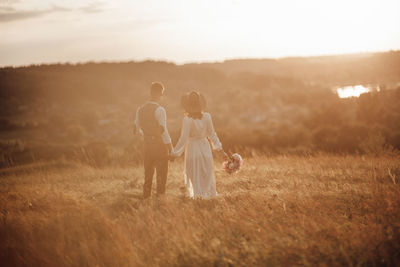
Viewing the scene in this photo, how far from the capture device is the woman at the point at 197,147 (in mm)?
6797

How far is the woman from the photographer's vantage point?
22.3 feet

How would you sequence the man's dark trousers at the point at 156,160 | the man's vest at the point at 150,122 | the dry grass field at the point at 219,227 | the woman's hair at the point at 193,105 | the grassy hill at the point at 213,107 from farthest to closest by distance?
the grassy hill at the point at 213,107 → the man's dark trousers at the point at 156,160 → the man's vest at the point at 150,122 → the woman's hair at the point at 193,105 → the dry grass field at the point at 219,227

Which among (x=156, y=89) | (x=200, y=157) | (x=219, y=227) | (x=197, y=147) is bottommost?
(x=219, y=227)

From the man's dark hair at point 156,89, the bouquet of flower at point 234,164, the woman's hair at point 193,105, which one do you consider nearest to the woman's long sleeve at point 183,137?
the woman's hair at point 193,105

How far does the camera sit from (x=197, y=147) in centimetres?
703

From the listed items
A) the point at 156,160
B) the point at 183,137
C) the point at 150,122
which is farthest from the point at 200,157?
the point at 150,122

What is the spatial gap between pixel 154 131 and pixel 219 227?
2.58m

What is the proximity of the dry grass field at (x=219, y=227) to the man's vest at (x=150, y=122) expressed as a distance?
1275 mm

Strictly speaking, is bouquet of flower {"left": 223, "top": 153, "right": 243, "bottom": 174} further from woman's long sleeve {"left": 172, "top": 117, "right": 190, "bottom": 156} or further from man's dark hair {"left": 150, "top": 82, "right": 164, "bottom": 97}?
man's dark hair {"left": 150, "top": 82, "right": 164, "bottom": 97}

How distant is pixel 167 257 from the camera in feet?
14.5

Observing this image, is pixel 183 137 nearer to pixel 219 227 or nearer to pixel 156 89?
pixel 156 89

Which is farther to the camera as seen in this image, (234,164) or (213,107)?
(213,107)

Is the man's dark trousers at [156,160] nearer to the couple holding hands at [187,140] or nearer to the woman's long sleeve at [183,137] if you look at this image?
the couple holding hands at [187,140]

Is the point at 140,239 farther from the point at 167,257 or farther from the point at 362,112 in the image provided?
the point at 362,112
